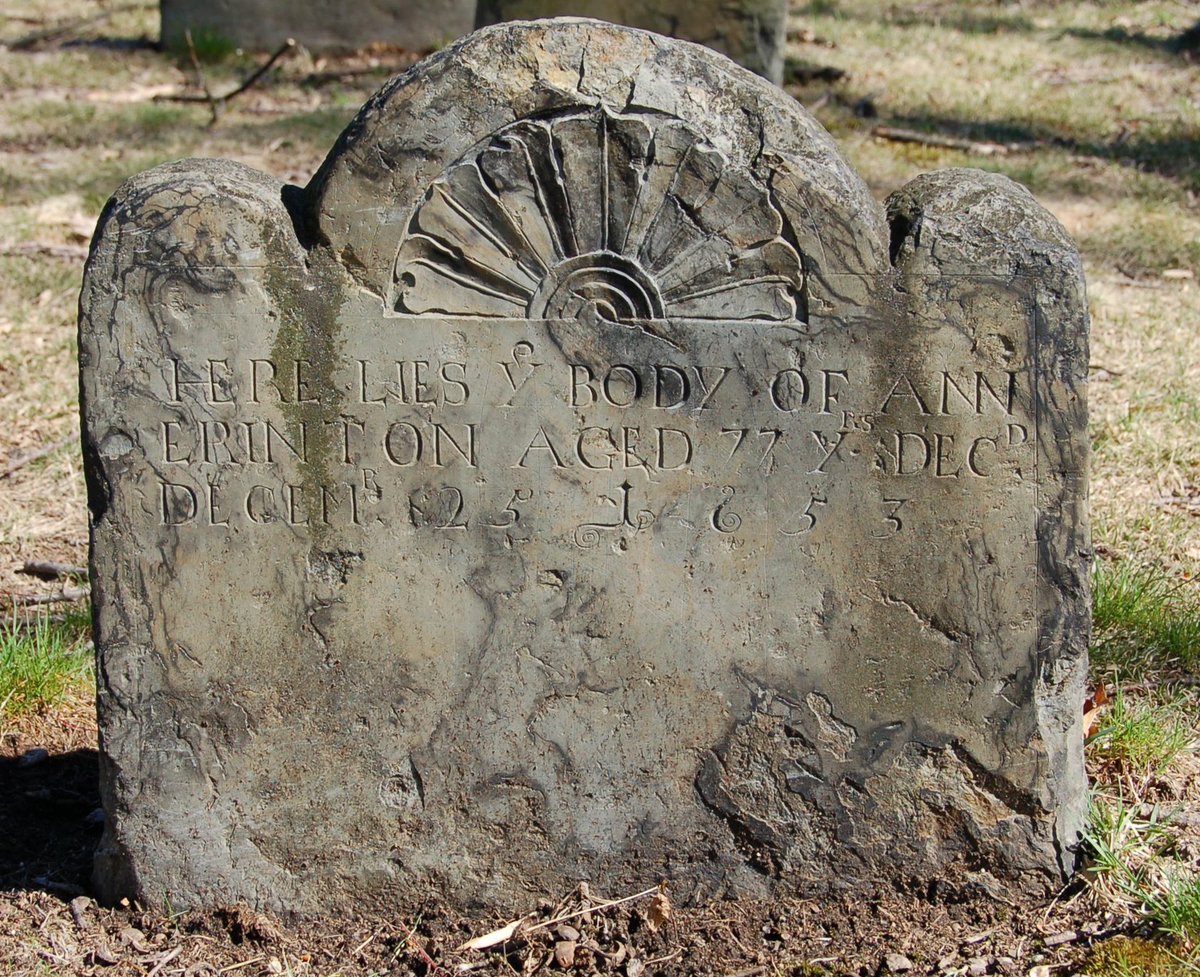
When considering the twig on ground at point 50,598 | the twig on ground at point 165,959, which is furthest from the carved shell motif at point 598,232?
the twig on ground at point 50,598

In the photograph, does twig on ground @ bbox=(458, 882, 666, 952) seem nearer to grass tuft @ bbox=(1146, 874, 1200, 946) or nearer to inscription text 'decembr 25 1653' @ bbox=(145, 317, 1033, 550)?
inscription text 'decembr 25 1653' @ bbox=(145, 317, 1033, 550)

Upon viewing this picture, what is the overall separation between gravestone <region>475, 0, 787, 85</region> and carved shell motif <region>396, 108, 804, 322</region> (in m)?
5.51

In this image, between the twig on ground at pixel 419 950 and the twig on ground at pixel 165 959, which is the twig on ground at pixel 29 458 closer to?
the twig on ground at pixel 165 959

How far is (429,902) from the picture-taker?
3.09 m

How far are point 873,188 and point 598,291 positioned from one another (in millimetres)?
4610

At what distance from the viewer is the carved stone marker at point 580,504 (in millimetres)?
2729

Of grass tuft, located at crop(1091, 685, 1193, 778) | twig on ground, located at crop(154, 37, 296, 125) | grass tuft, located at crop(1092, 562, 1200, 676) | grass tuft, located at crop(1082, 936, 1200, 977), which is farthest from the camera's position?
twig on ground, located at crop(154, 37, 296, 125)

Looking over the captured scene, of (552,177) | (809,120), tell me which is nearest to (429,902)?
(552,177)

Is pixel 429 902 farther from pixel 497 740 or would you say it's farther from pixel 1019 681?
pixel 1019 681

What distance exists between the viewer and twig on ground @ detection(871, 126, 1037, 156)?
7809 millimetres

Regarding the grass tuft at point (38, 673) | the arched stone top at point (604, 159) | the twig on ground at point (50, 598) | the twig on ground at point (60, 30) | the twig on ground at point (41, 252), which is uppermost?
the twig on ground at point (60, 30)

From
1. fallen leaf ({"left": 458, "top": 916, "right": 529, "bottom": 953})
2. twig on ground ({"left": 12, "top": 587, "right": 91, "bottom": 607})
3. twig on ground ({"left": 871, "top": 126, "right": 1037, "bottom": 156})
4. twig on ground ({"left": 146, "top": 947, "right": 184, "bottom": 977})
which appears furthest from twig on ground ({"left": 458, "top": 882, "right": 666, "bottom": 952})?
twig on ground ({"left": 871, "top": 126, "right": 1037, "bottom": 156})

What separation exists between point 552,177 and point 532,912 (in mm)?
1561

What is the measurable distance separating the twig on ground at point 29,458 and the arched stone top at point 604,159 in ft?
9.21
